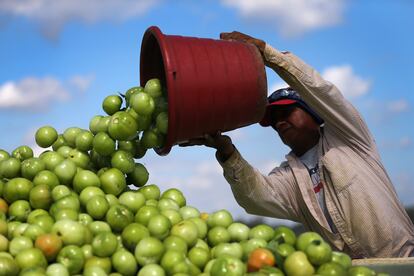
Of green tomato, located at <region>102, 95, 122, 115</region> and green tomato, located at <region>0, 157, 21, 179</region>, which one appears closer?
green tomato, located at <region>0, 157, 21, 179</region>

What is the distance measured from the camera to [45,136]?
12.6 ft

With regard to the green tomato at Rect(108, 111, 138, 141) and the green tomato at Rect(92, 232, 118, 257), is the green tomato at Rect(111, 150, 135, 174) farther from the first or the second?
the green tomato at Rect(92, 232, 118, 257)

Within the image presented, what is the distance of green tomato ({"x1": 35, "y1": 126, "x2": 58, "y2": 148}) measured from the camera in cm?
383

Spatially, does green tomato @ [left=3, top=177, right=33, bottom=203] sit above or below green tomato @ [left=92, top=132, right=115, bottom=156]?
below

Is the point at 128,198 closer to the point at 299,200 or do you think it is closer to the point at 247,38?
the point at 247,38

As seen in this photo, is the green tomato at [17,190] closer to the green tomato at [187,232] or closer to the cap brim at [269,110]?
the green tomato at [187,232]

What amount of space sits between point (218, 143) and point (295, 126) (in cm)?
80

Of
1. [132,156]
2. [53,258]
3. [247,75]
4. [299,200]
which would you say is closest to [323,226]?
[299,200]

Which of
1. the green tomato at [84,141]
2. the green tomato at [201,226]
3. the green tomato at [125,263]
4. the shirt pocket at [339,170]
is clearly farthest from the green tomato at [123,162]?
the shirt pocket at [339,170]

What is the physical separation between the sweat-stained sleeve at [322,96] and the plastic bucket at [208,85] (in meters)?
0.36

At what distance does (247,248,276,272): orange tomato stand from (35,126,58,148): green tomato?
1813mm

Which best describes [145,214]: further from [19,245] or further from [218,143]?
[218,143]

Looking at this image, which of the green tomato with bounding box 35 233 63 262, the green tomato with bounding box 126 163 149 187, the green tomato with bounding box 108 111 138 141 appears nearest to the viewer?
the green tomato with bounding box 35 233 63 262

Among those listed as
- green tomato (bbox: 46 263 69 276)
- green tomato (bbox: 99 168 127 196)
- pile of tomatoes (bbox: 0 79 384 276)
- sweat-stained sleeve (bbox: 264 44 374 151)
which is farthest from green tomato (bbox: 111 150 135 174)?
sweat-stained sleeve (bbox: 264 44 374 151)
